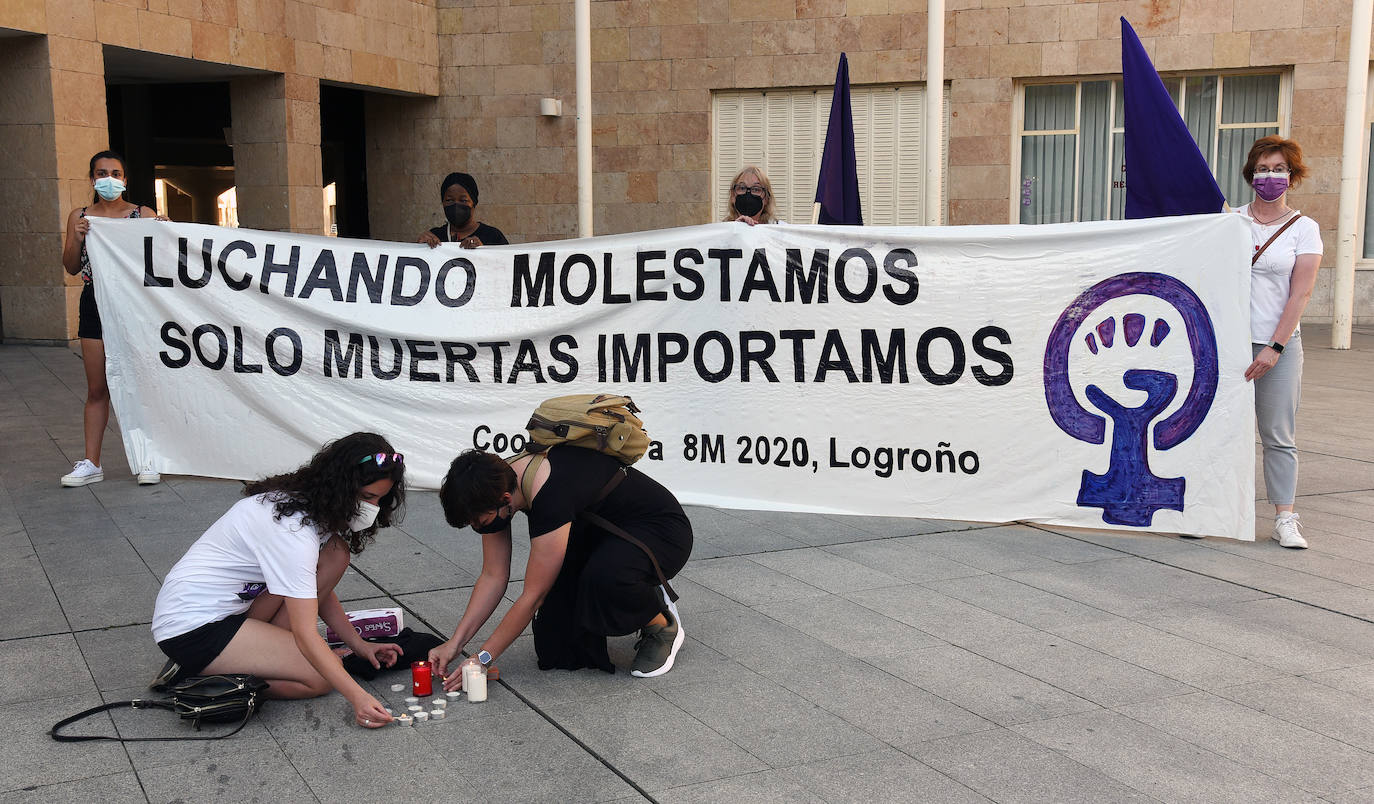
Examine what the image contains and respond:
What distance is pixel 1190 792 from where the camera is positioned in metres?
3.33

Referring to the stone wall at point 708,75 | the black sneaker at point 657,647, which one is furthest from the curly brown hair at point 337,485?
the stone wall at point 708,75

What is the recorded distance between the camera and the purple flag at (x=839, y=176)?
7.72 metres

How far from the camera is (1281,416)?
597 cm

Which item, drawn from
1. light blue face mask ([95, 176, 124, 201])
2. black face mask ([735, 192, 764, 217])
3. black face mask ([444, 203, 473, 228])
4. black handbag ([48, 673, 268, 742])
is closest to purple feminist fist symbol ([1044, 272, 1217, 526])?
black face mask ([735, 192, 764, 217])

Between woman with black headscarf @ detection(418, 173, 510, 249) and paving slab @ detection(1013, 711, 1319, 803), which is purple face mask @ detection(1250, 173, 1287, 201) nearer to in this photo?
paving slab @ detection(1013, 711, 1319, 803)

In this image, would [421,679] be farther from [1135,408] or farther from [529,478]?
[1135,408]

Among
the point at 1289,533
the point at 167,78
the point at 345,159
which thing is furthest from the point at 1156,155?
the point at 345,159

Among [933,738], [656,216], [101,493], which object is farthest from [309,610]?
[656,216]

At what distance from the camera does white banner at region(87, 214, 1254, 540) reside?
6.12 meters

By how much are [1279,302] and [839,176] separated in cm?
278

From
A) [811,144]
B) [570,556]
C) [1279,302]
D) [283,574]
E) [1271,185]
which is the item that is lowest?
[570,556]

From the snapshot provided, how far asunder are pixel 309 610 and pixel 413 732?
493mm

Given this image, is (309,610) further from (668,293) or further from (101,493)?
(101,493)

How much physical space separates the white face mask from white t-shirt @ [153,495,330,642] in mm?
104
